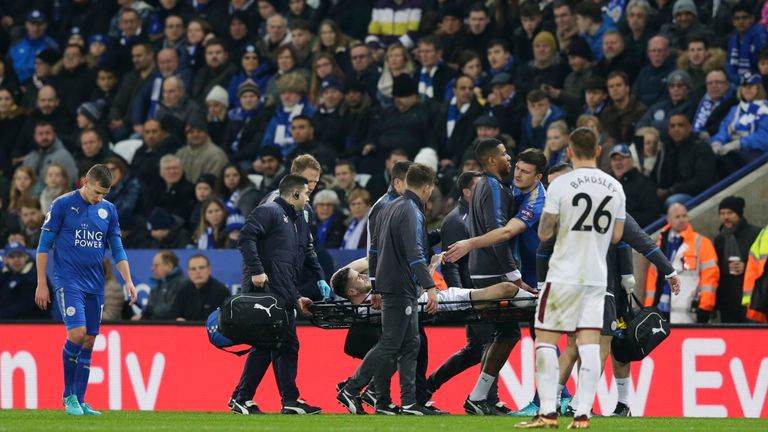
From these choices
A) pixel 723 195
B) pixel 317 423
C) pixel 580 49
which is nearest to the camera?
pixel 317 423

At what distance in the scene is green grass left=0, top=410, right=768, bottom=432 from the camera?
35.7ft

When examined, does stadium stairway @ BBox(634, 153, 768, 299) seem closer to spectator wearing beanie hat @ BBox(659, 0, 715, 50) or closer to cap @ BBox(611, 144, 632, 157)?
cap @ BBox(611, 144, 632, 157)

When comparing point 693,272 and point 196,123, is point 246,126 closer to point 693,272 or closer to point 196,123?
point 196,123

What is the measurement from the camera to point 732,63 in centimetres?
1847

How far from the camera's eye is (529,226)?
12.4 meters

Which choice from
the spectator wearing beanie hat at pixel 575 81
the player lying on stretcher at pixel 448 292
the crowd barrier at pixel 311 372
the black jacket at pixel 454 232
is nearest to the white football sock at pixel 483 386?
the player lying on stretcher at pixel 448 292

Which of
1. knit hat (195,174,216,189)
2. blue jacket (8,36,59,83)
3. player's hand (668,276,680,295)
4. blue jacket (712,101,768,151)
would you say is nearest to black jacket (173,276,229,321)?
knit hat (195,174,216,189)

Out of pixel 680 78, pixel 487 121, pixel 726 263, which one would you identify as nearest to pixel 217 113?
pixel 487 121

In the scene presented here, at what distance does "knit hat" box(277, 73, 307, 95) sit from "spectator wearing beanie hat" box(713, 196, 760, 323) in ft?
22.0

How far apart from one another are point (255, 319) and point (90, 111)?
10820 millimetres

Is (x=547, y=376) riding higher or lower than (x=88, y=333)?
lower

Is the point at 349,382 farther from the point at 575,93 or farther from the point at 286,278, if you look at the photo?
the point at 575,93

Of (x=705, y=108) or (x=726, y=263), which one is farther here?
(x=705, y=108)

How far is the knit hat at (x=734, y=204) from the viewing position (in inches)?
628
